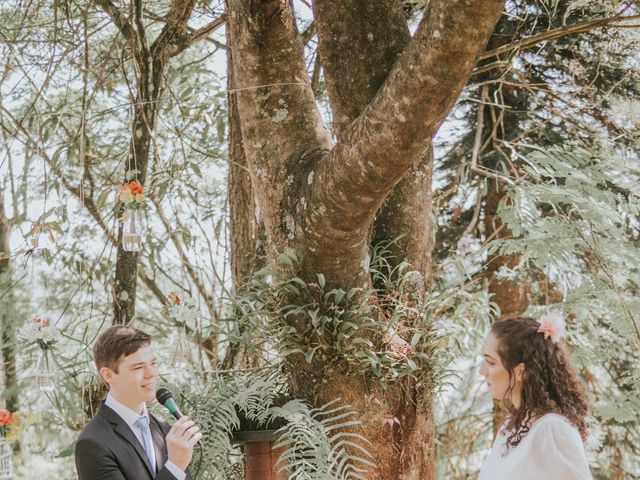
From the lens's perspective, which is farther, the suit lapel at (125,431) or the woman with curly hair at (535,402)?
the suit lapel at (125,431)

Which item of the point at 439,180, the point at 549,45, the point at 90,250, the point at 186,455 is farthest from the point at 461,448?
the point at 186,455

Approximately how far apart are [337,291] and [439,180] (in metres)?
3.13

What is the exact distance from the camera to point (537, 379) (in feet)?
7.26

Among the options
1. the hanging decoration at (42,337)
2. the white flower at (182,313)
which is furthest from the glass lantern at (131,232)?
the hanging decoration at (42,337)

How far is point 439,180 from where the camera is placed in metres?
5.64

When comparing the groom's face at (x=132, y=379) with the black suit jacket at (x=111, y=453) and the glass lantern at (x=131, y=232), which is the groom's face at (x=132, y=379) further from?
the glass lantern at (x=131, y=232)

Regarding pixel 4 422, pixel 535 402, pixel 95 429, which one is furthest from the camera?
pixel 4 422

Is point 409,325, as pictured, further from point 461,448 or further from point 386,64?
point 461,448

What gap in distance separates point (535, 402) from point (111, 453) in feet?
4.13

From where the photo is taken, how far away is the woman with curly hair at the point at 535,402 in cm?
209

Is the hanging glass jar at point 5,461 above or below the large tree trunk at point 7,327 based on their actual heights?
below

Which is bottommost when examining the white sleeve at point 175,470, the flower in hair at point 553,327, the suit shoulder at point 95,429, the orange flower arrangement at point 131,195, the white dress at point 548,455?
the white dress at point 548,455

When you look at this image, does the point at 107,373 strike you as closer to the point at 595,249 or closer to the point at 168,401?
→ the point at 168,401

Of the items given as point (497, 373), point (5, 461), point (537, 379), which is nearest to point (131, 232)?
point (5, 461)
